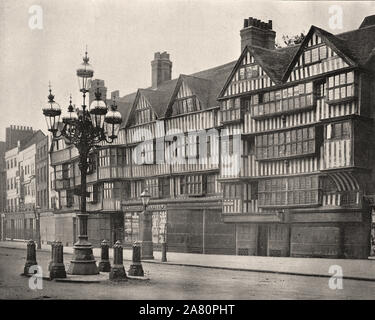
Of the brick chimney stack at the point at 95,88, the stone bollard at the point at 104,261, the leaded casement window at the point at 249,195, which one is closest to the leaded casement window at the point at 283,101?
the leaded casement window at the point at 249,195

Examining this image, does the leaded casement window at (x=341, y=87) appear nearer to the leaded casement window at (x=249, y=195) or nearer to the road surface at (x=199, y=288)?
the leaded casement window at (x=249, y=195)

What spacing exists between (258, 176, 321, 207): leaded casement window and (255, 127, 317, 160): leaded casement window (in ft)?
3.49

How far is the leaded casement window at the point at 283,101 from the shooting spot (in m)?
23.8

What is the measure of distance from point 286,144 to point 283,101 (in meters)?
1.83

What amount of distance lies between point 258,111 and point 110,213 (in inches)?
568

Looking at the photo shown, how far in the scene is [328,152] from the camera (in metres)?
22.9

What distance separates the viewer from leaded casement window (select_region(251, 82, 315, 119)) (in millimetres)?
23812

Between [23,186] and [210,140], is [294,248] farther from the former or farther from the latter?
[23,186]

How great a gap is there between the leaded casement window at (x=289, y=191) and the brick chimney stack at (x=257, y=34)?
22.9 feet

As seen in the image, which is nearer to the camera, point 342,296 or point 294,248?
point 342,296

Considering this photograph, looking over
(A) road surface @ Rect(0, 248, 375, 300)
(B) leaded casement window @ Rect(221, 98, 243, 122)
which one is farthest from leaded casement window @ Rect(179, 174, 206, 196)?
(A) road surface @ Rect(0, 248, 375, 300)

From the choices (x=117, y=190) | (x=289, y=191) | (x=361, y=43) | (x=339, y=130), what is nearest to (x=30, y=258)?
(x=289, y=191)
